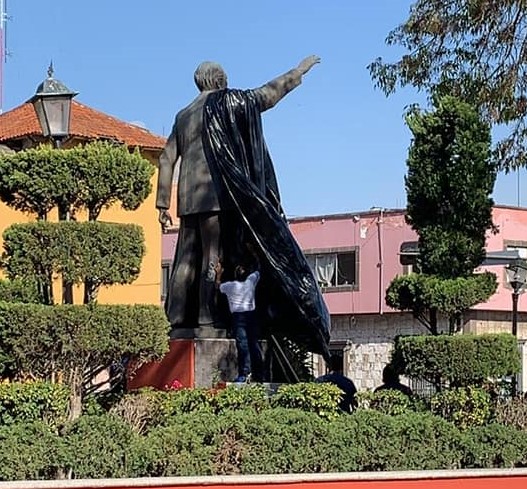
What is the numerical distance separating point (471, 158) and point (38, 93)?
15.0 ft

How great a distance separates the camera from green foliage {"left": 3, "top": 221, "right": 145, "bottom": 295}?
10078 millimetres

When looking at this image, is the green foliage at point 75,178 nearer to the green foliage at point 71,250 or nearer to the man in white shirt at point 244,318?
the green foliage at point 71,250

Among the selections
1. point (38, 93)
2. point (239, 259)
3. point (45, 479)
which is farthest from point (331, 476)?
point (38, 93)

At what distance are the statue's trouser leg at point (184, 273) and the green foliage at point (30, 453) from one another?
407cm

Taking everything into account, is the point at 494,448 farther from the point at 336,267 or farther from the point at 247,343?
the point at 336,267

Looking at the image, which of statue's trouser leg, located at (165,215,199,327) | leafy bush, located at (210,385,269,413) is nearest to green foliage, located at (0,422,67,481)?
leafy bush, located at (210,385,269,413)

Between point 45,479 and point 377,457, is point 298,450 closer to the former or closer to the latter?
point 377,457

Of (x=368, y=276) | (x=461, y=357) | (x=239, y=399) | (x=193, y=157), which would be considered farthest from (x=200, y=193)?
(x=368, y=276)

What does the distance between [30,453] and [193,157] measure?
4879 millimetres

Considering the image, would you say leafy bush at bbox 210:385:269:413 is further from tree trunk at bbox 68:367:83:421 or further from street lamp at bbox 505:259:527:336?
street lamp at bbox 505:259:527:336

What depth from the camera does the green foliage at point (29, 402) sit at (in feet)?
31.2

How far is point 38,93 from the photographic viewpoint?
477 inches

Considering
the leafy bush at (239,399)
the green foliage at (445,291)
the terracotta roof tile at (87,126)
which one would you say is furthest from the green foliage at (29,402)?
the terracotta roof tile at (87,126)

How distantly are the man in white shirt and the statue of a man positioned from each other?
47 centimetres
